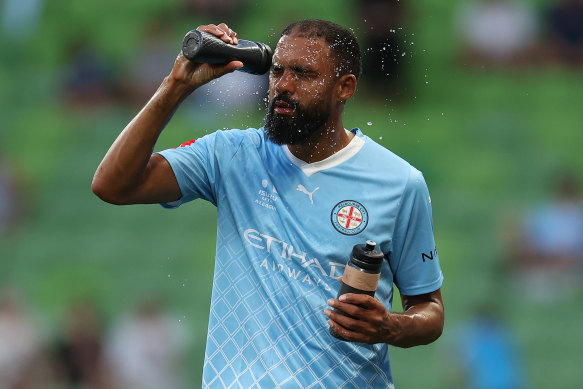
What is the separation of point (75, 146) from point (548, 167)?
18.0 feet

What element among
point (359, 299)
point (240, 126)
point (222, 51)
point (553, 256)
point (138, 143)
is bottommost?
point (553, 256)

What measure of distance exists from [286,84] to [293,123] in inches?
5.9

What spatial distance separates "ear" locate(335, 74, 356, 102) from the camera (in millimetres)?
4066

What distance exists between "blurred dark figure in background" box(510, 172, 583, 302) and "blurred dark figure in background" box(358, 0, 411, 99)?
6.97 feet

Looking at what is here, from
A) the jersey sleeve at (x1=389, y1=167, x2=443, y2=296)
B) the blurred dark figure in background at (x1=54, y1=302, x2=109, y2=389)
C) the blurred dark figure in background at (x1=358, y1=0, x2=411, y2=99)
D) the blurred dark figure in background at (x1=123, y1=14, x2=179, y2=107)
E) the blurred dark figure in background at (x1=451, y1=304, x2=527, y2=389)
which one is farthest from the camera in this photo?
the blurred dark figure in background at (x1=123, y1=14, x2=179, y2=107)

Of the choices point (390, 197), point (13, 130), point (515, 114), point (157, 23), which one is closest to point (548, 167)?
point (515, 114)

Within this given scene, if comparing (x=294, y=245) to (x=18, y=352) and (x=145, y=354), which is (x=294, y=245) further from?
(x=18, y=352)

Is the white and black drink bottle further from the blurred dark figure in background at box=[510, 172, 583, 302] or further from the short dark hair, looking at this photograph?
the blurred dark figure in background at box=[510, 172, 583, 302]

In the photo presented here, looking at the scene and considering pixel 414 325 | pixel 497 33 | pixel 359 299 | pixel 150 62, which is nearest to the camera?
pixel 359 299

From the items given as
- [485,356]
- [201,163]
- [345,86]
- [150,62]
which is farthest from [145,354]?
[345,86]

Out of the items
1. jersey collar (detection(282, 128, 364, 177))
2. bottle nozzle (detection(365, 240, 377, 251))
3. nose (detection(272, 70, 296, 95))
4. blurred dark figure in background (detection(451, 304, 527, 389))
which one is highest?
nose (detection(272, 70, 296, 95))

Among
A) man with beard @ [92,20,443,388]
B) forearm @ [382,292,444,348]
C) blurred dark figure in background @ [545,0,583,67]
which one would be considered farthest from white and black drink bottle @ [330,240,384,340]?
blurred dark figure in background @ [545,0,583,67]

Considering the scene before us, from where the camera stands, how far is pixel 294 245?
12.8 ft

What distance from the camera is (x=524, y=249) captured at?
33.5 feet
